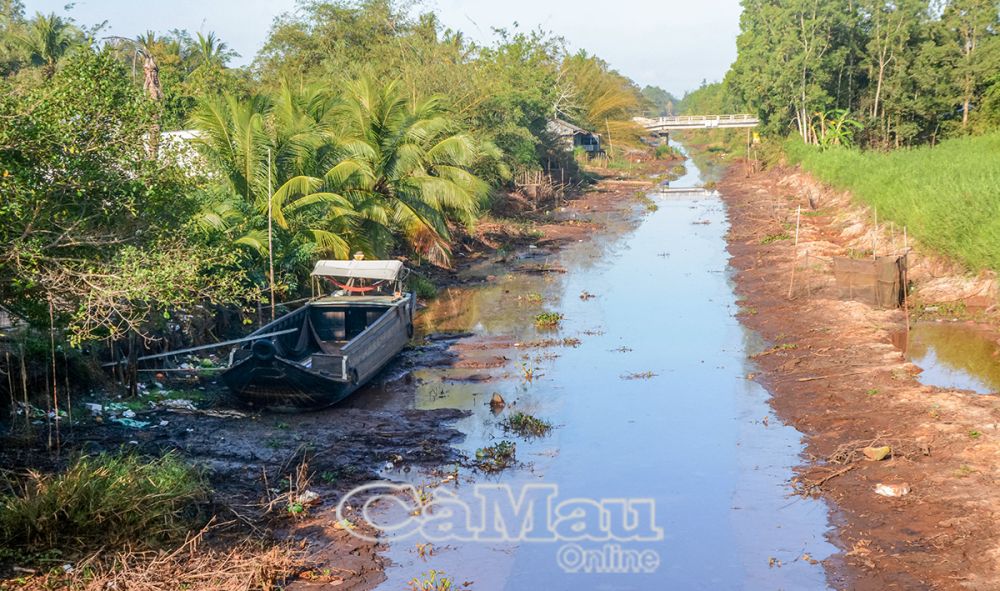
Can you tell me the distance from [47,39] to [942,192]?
3093cm

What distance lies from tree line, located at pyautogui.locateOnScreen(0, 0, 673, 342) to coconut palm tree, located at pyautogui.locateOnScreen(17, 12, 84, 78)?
83 mm

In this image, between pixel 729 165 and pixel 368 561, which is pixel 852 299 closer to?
pixel 368 561

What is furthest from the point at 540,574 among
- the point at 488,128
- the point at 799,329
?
the point at 488,128

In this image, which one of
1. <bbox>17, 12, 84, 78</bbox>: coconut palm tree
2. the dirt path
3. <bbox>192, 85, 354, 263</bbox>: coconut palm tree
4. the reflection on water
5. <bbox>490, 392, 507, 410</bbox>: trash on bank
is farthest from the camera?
<bbox>17, 12, 84, 78</bbox>: coconut palm tree

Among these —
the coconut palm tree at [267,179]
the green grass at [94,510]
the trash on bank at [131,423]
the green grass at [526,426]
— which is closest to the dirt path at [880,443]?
the green grass at [526,426]

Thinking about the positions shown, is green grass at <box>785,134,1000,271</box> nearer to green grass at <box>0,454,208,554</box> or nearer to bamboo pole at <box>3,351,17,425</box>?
green grass at <box>0,454,208,554</box>

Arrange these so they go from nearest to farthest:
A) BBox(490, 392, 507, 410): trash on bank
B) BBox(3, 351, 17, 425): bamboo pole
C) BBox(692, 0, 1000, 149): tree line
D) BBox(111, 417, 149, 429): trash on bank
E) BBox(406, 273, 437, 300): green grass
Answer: BBox(3, 351, 17, 425): bamboo pole < BBox(111, 417, 149, 429): trash on bank < BBox(490, 392, 507, 410): trash on bank < BBox(406, 273, 437, 300): green grass < BBox(692, 0, 1000, 149): tree line

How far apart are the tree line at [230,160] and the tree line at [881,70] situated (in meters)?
14.3

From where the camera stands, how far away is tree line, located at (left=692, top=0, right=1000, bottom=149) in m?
40.9

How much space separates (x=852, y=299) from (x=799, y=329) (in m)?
2.05

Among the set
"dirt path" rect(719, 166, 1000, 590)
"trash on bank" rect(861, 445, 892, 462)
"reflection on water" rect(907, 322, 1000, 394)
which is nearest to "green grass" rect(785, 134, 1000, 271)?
"reflection on water" rect(907, 322, 1000, 394)

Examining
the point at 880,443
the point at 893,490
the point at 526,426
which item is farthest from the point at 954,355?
the point at 526,426

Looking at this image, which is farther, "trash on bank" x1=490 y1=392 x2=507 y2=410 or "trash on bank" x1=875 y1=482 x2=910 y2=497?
"trash on bank" x1=490 y1=392 x2=507 y2=410

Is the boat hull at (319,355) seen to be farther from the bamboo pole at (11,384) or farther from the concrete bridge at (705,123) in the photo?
the concrete bridge at (705,123)
